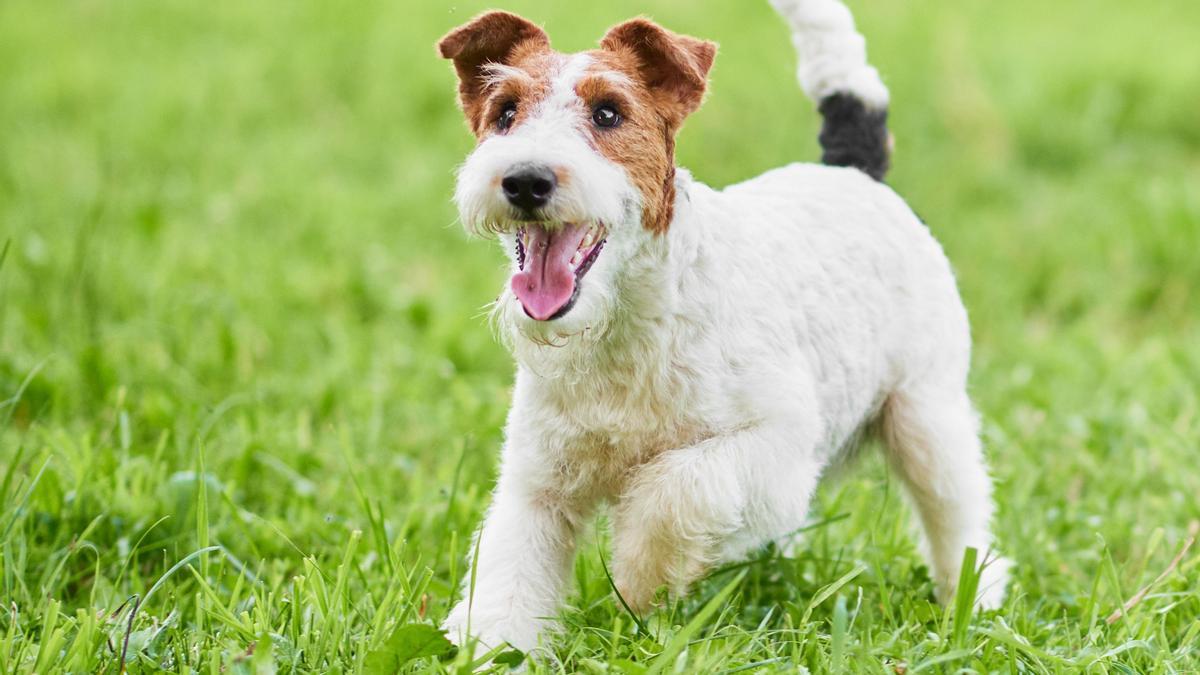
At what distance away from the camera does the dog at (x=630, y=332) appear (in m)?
3.29

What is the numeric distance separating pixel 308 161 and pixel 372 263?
6.72 feet

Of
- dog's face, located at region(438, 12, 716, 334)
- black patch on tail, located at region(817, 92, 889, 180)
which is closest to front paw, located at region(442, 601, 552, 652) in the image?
dog's face, located at region(438, 12, 716, 334)

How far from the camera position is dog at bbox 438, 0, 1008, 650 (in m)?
3.29

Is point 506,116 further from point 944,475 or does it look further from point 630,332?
point 944,475

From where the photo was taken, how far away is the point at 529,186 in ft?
10.3

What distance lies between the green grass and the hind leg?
134 millimetres

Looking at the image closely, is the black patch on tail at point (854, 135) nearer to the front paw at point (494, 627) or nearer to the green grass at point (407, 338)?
the green grass at point (407, 338)

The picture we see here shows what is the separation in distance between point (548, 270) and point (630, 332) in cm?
37

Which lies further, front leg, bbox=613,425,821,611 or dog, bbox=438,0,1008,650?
front leg, bbox=613,425,821,611

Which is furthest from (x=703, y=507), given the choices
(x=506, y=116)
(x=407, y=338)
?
(x=407, y=338)

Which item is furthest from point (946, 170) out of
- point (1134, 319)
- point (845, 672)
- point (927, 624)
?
point (845, 672)

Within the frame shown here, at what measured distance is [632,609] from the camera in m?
3.59

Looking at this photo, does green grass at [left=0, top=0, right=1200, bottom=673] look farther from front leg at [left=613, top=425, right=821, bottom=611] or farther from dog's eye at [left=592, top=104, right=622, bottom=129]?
dog's eye at [left=592, top=104, right=622, bottom=129]

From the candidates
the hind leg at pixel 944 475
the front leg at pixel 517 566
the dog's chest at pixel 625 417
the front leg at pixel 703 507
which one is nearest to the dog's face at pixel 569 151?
the dog's chest at pixel 625 417
